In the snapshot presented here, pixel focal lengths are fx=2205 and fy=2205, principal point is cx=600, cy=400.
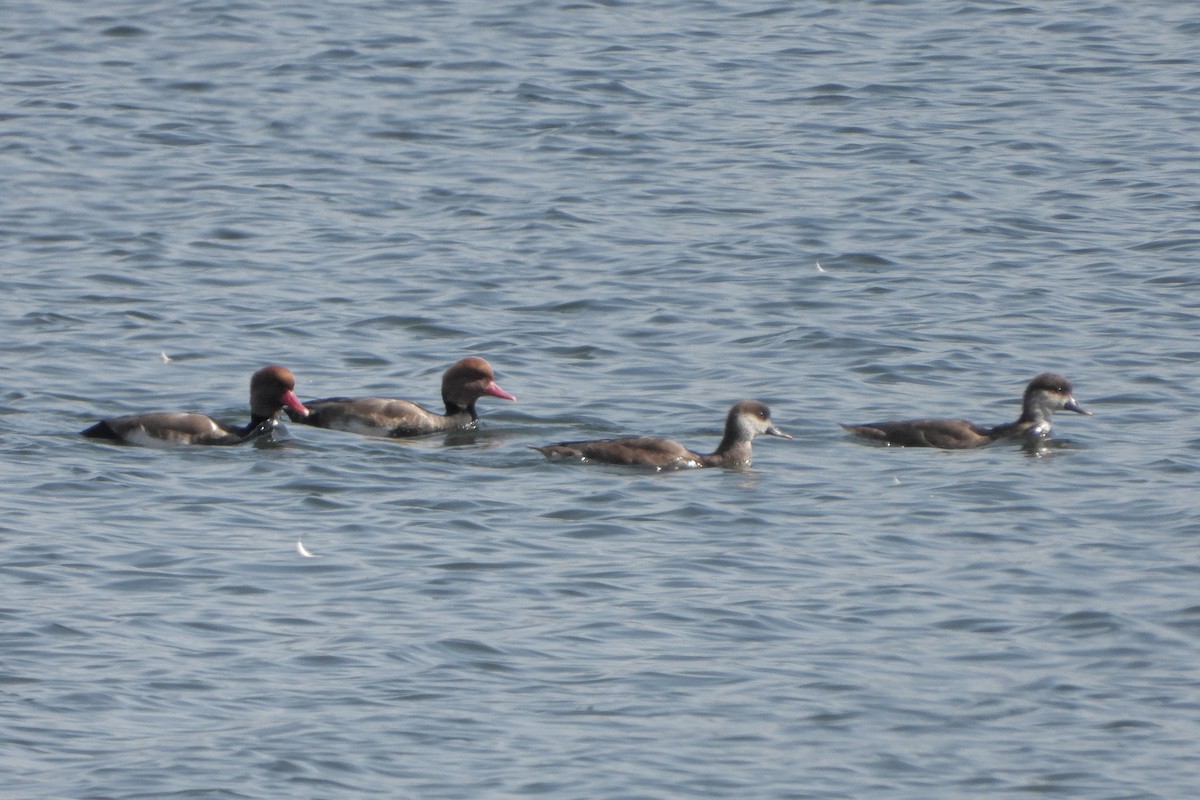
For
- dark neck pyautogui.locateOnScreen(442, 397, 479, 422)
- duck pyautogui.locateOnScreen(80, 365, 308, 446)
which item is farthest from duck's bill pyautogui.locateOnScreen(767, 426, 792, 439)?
duck pyautogui.locateOnScreen(80, 365, 308, 446)

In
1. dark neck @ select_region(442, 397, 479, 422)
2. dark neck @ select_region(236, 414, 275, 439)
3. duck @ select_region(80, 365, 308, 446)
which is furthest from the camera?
dark neck @ select_region(442, 397, 479, 422)

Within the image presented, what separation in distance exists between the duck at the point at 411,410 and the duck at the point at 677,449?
4.16 feet

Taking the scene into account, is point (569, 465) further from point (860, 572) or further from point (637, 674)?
point (637, 674)

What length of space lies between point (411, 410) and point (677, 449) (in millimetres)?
2158

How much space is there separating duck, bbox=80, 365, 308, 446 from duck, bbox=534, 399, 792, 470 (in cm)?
193

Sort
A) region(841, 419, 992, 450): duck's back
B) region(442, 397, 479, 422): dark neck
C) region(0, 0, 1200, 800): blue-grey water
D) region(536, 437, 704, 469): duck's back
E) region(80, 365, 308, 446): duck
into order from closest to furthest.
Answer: region(0, 0, 1200, 800): blue-grey water < region(536, 437, 704, 469): duck's back < region(80, 365, 308, 446): duck < region(841, 419, 992, 450): duck's back < region(442, 397, 479, 422): dark neck

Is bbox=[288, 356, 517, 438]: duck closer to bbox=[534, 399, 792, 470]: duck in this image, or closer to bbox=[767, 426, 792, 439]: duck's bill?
bbox=[534, 399, 792, 470]: duck

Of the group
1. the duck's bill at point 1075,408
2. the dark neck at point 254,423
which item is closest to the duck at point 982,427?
the duck's bill at point 1075,408

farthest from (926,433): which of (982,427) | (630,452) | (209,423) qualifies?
(209,423)

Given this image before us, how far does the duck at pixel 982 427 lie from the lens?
14961 mm

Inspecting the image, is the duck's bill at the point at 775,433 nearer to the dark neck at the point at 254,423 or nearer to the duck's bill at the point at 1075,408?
the duck's bill at the point at 1075,408

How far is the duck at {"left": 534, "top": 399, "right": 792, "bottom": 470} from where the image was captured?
14.5m

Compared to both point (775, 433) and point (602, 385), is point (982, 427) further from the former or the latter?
point (602, 385)

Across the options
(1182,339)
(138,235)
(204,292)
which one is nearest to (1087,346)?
(1182,339)
